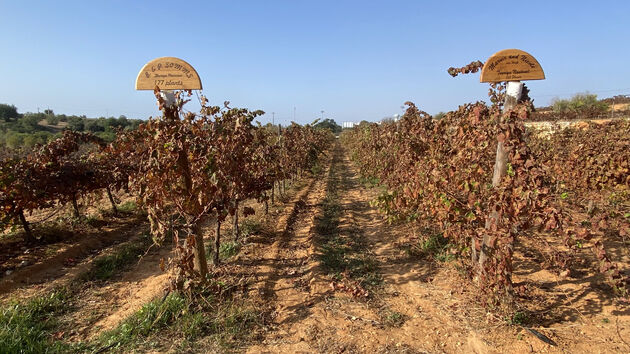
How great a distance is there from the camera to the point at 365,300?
4.32m

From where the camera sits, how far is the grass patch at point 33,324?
10.7 ft

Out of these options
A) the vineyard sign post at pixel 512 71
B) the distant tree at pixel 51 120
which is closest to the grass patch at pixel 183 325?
the vineyard sign post at pixel 512 71

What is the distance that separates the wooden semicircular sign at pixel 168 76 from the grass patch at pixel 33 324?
9.66 feet

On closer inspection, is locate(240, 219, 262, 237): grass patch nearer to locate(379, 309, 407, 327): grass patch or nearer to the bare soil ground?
the bare soil ground

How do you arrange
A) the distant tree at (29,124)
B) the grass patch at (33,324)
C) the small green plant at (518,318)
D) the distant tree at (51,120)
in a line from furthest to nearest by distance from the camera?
the distant tree at (51,120), the distant tree at (29,124), the small green plant at (518,318), the grass patch at (33,324)

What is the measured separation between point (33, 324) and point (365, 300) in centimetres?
399

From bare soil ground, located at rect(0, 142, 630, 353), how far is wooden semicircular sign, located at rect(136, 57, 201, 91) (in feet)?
8.66

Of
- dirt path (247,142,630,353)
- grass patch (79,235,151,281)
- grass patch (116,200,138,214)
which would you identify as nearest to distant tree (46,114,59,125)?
grass patch (116,200,138,214)

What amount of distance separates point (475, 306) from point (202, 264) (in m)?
3.55

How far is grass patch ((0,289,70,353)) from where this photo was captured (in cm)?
325

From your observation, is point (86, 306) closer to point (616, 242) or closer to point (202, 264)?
point (202, 264)

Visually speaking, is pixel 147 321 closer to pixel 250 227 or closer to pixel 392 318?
pixel 392 318

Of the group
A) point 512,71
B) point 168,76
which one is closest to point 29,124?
point 168,76

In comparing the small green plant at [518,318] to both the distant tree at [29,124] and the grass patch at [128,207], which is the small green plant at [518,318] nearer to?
the grass patch at [128,207]
